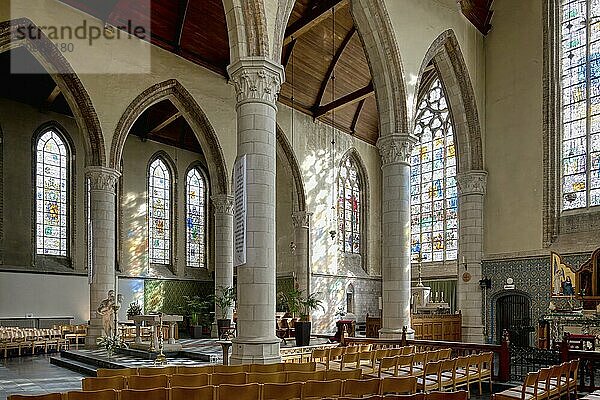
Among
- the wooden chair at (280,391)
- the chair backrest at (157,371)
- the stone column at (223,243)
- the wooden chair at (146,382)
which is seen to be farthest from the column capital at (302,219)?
the wooden chair at (280,391)

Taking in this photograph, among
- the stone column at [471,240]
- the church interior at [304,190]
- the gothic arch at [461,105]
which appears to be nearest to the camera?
the church interior at [304,190]

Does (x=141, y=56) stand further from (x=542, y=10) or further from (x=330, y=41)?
(x=542, y=10)

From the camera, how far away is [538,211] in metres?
19.0

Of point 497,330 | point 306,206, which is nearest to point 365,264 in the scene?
point 306,206

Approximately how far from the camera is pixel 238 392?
6.73 meters

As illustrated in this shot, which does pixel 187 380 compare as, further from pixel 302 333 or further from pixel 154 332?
pixel 302 333

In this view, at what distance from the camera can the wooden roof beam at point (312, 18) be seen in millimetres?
18594

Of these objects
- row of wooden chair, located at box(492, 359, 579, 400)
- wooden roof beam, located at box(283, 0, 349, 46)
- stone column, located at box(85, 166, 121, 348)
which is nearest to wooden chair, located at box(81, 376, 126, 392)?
row of wooden chair, located at box(492, 359, 579, 400)

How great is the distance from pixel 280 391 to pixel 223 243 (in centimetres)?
1611

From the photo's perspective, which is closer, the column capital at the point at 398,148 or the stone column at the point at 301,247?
the column capital at the point at 398,148

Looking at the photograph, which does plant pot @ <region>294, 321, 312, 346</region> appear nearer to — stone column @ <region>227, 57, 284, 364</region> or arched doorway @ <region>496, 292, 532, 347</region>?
stone column @ <region>227, 57, 284, 364</region>

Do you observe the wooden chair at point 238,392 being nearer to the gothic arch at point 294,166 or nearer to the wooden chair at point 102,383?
the wooden chair at point 102,383

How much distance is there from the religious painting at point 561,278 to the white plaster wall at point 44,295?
16.5 meters

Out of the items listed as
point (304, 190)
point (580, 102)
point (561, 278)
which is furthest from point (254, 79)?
point (304, 190)
